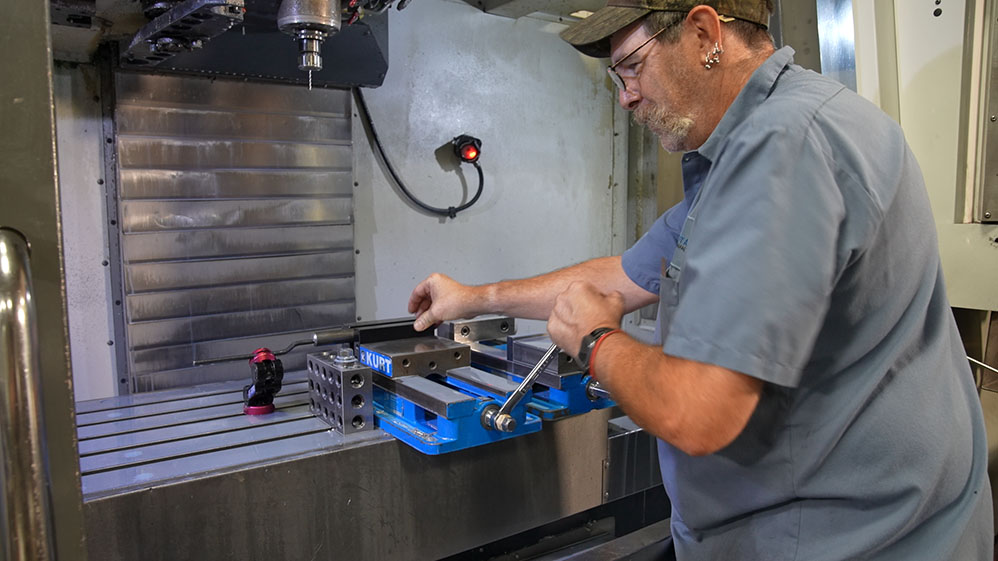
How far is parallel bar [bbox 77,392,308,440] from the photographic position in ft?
3.43

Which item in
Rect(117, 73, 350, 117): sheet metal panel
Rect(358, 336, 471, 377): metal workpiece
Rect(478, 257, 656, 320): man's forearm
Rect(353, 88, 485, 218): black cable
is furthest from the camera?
Rect(353, 88, 485, 218): black cable

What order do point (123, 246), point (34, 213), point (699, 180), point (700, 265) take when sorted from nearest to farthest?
point (34, 213) < point (700, 265) < point (699, 180) < point (123, 246)

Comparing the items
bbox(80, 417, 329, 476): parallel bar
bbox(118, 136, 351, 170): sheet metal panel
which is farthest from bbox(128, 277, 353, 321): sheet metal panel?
bbox(80, 417, 329, 476): parallel bar

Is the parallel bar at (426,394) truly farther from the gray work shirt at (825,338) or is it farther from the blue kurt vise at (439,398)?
the gray work shirt at (825,338)

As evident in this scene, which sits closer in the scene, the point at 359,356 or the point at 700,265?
the point at 700,265

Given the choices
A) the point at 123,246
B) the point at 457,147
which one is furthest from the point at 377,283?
the point at 123,246

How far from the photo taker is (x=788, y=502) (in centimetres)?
73

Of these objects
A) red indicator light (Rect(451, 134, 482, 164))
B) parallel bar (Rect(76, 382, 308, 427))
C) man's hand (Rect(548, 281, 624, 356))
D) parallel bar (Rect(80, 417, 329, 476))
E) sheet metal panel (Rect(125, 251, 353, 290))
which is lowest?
parallel bar (Rect(80, 417, 329, 476))

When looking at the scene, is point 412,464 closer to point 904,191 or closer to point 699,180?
point 699,180

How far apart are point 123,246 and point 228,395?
1.77ft

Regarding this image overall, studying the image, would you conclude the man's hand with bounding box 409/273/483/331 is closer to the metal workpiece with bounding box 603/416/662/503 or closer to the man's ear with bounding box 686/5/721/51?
the metal workpiece with bounding box 603/416/662/503

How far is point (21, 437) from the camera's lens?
0.44m

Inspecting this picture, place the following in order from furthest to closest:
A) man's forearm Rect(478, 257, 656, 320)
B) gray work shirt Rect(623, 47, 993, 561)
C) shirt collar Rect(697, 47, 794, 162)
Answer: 1. man's forearm Rect(478, 257, 656, 320)
2. shirt collar Rect(697, 47, 794, 162)
3. gray work shirt Rect(623, 47, 993, 561)

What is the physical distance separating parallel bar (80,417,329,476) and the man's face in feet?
2.22
